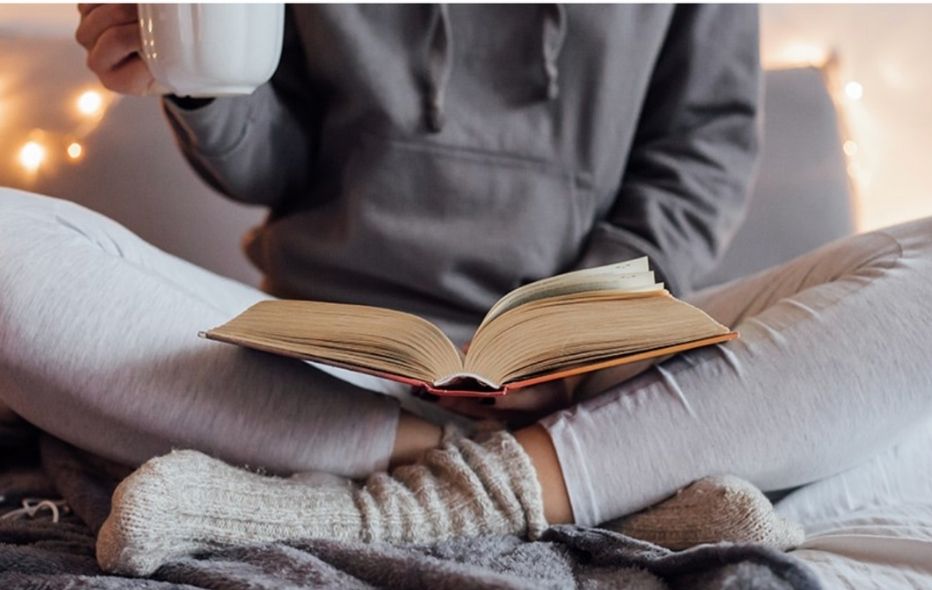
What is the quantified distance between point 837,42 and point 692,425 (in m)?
1.06

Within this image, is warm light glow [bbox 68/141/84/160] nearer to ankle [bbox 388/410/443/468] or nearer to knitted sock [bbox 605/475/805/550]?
ankle [bbox 388/410/443/468]

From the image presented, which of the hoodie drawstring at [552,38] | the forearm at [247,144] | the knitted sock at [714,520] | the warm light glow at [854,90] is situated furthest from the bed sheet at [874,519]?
the warm light glow at [854,90]

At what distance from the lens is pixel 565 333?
55 cm

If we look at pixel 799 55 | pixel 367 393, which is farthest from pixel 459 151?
pixel 799 55

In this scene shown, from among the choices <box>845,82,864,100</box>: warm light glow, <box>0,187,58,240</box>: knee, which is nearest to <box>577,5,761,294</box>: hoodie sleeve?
<box>0,187,58,240</box>: knee

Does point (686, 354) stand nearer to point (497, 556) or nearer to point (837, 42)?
point (497, 556)

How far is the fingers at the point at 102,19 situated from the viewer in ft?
2.25

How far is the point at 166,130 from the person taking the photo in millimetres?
1127

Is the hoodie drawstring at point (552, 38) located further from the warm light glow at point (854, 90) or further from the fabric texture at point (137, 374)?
the warm light glow at point (854, 90)

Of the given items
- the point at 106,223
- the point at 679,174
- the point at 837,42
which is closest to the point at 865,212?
the point at 837,42

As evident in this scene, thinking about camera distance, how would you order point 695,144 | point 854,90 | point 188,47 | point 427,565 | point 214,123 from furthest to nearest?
point 854,90
point 695,144
point 214,123
point 188,47
point 427,565

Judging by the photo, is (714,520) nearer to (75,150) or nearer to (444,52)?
(444,52)

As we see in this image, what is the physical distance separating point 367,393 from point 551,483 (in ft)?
0.49

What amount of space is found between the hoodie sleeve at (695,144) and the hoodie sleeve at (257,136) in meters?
0.31
